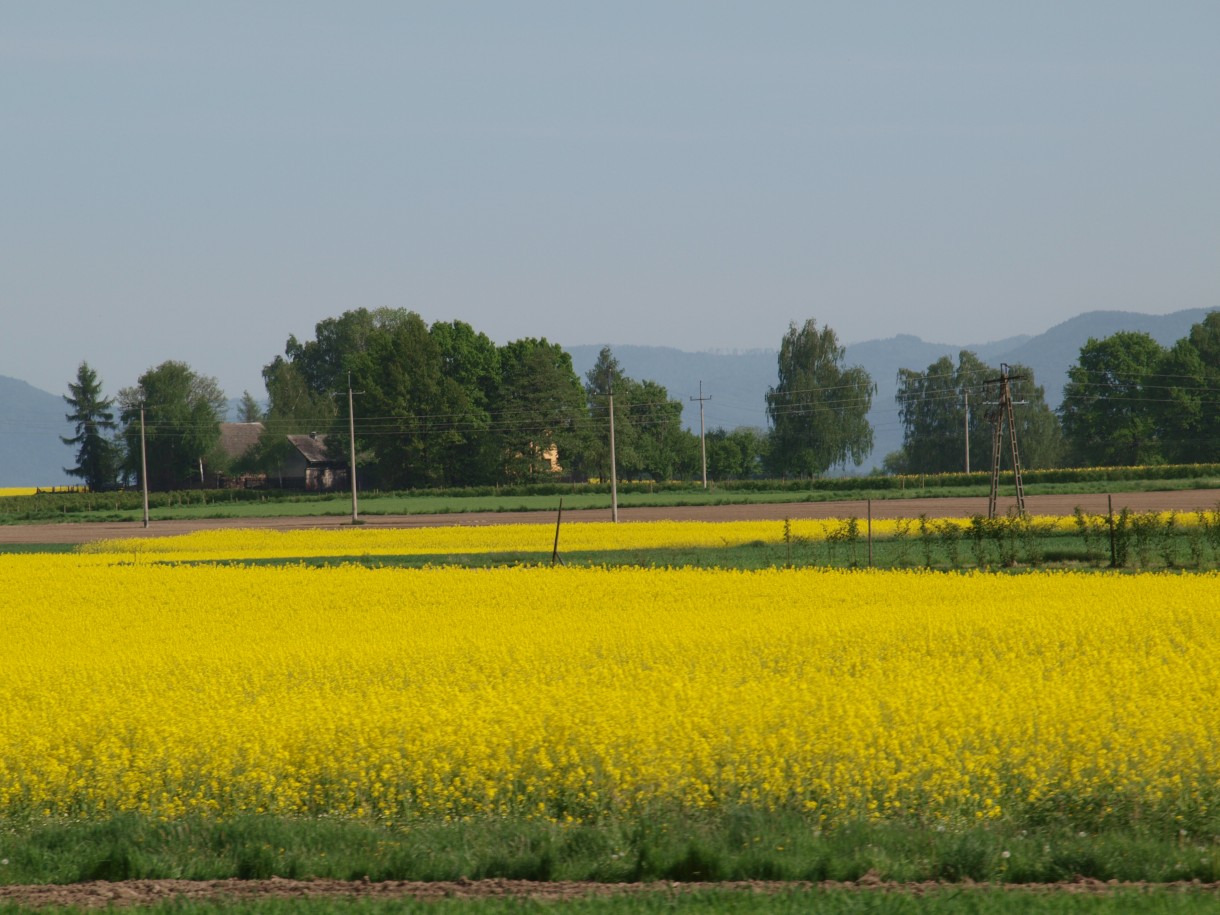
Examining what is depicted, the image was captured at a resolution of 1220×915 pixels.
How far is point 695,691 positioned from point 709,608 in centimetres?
931

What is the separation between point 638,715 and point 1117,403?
354 ft

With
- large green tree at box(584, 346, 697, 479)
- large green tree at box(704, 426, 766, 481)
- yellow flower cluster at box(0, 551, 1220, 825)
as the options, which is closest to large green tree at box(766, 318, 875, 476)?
large green tree at box(584, 346, 697, 479)

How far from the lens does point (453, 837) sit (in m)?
9.38

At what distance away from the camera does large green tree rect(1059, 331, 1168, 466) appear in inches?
4240

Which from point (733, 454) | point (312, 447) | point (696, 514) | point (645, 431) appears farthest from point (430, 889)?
point (733, 454)

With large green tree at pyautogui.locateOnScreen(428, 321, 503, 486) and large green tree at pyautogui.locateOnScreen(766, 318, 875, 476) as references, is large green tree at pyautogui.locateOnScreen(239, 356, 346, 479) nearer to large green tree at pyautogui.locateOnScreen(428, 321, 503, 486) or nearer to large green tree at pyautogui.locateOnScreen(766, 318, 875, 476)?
large green tree at pyautogui.locateOnScreen(428, 321, 503, 486)

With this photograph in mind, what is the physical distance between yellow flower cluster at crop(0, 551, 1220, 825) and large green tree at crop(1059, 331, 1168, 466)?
93.5 m

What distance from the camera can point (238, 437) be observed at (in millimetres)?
145375

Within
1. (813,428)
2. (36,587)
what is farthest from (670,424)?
(36,587)

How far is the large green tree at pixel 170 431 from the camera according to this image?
128625 mm

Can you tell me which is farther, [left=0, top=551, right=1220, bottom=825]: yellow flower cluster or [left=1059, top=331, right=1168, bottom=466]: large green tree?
[left=1059, top=331, right=1168, bottom=466]: large green tree

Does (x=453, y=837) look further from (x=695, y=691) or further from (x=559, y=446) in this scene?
(x=559, y=446)

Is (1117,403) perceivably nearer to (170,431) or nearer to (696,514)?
(696,514)

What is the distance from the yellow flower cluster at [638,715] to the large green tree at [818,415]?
332 ft
